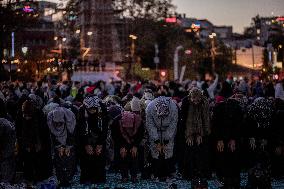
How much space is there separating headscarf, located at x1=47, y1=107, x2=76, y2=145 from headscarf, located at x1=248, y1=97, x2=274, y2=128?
11.4ft

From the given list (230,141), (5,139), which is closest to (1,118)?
(5,139)

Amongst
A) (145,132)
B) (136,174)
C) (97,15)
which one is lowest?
(136,174)

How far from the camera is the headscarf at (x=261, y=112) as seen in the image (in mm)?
11531

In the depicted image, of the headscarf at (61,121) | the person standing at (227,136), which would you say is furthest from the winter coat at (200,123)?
the headscarf at (61,121)

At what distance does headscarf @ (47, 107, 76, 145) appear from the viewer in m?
11.9

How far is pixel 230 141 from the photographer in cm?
1093

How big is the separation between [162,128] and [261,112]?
6.29ft

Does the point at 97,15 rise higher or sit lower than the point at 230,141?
higher

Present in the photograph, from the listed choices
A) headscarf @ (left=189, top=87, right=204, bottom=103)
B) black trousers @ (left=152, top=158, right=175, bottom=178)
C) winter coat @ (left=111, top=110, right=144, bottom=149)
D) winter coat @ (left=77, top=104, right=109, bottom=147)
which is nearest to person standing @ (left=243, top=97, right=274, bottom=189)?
headscarf @ (left=189, top=87, right=204, bottom=103)

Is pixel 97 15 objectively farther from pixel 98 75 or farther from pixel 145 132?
pixel 145 132

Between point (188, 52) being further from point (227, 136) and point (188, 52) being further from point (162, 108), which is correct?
point (227, 136)

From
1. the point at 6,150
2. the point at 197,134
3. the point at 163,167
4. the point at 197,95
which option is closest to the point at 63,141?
the point at 163,167

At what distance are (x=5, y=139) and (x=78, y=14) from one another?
6329 centimetres

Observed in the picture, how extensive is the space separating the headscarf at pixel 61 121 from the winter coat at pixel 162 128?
1.53 m
